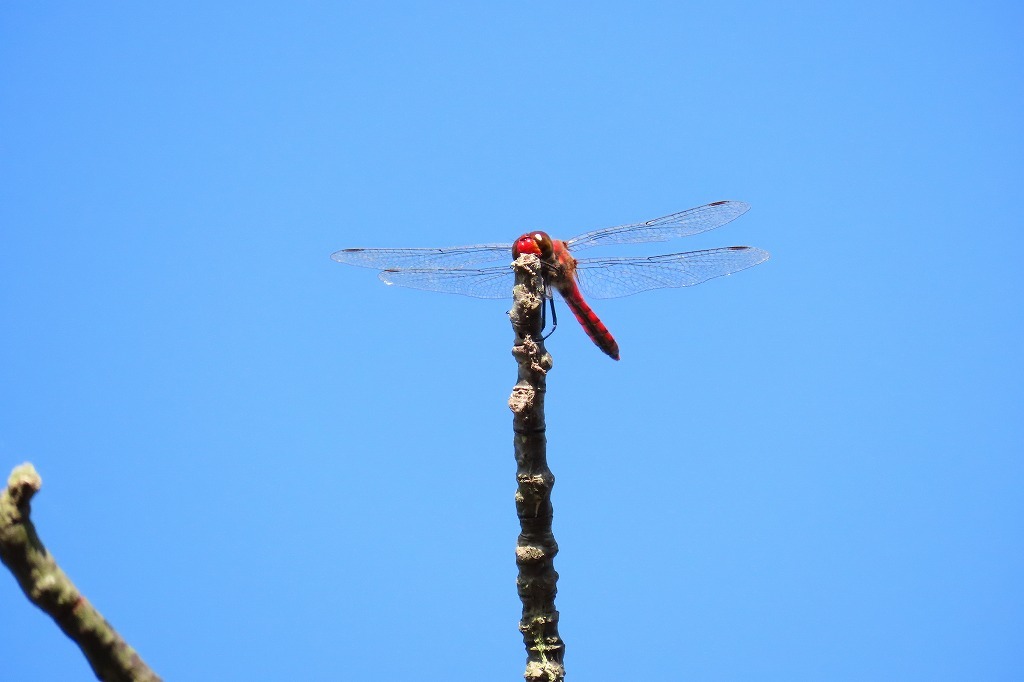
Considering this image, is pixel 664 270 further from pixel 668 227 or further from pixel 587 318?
pixel 587 318

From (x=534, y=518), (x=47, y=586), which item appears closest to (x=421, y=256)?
(x=534, y=518)

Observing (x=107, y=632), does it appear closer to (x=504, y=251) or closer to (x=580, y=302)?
(x=580, y=302)

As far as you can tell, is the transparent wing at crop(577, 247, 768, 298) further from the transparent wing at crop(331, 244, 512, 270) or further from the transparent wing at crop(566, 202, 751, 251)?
the transparent wing at crop(331, 244, 512, 270)

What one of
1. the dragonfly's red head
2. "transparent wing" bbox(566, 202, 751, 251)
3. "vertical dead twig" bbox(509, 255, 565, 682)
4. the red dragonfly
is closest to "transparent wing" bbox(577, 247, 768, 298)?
the red dragonfly

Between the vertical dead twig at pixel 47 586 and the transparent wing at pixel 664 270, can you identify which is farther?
the transparent wing at pixel 664 270

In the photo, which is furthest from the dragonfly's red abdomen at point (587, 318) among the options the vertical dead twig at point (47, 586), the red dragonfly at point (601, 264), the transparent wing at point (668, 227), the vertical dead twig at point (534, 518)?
the vertical dead twig at point (47, 586)

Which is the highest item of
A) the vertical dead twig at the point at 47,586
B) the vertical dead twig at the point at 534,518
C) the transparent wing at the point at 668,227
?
the transparent wing at the point at 668,227

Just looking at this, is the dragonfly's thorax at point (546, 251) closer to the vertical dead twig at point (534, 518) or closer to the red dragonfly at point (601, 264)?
the red dragonfly at point (601, 264)
